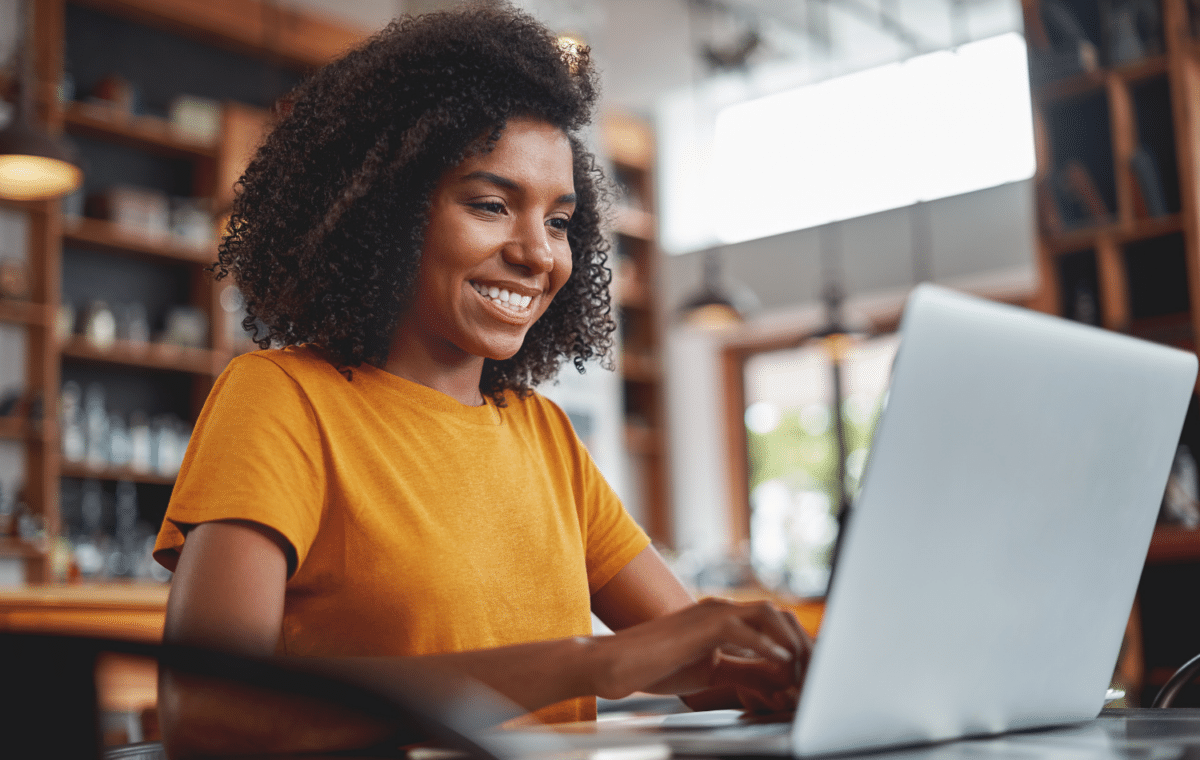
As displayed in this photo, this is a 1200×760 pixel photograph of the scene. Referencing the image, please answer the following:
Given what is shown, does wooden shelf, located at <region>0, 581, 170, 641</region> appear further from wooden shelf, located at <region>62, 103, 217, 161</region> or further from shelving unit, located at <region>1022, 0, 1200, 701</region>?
shelving unit, located at <region>1022, 0, 1200, 701</region>

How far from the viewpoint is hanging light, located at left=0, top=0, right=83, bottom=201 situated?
3725 mm

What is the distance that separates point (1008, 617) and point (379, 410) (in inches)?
24.4

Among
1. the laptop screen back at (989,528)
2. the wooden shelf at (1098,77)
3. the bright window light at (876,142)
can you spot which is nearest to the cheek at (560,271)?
the laptop screen back at (989,528)

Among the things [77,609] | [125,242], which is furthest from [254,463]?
[125,242]

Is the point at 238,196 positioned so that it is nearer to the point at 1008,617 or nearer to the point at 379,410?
the point at 379,410

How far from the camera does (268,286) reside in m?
1.26

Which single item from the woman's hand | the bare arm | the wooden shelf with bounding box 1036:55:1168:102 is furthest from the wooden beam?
the woman's hand

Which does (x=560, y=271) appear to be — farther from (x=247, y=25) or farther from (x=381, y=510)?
(x=247, y=25)

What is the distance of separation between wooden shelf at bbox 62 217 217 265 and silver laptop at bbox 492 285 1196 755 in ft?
16.6

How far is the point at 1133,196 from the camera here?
15.1 ft

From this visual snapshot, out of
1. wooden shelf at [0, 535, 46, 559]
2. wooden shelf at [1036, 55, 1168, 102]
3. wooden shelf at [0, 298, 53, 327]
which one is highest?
wooden shelf at [1036, 55, 1168, 102]

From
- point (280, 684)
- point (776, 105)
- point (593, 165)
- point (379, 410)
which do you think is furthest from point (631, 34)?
point (280, 684)

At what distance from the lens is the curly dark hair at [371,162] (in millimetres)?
1197

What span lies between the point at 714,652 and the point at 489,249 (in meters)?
0.50
